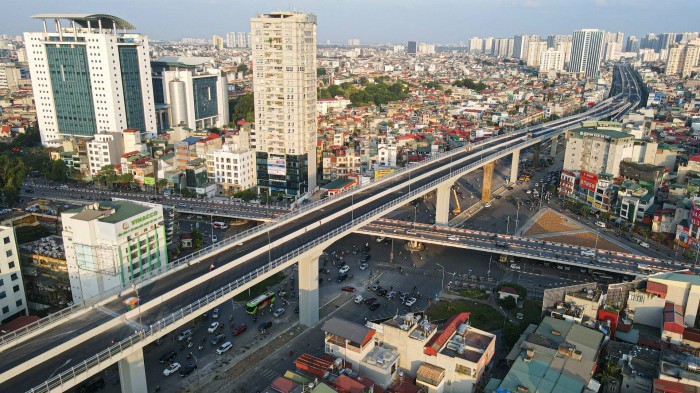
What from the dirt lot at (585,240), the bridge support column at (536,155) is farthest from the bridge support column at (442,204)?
the bridge support column at (536,155)

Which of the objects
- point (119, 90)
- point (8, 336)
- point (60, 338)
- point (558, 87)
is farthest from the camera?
point (558, 87)

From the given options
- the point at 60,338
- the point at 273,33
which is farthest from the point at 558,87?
the point at 60,338

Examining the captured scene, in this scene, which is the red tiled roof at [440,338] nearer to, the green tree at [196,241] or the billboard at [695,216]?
the green tree at [196,241]

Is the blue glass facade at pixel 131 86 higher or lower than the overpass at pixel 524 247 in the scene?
higher

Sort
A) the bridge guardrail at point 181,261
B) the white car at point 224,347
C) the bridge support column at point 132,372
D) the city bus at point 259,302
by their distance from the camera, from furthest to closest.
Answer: the city bus at point 259,302, the white car at point 224,347, the bridge support column at point 132,372, the bridge guardrail at point 181,261

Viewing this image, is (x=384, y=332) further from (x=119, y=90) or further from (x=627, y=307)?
(x=119, y=90)

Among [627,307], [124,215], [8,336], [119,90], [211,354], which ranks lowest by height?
[211,354]
